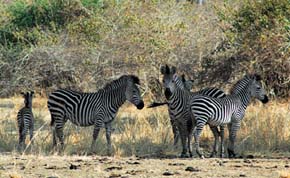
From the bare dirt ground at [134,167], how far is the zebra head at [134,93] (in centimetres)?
190

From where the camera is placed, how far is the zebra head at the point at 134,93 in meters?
15.0

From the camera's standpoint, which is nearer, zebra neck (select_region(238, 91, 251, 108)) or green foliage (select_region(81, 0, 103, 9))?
zebra neck (select_region(238, 91, 251, 108))

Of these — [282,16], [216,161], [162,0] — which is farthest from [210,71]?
[216,161]

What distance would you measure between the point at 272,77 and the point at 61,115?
7.34 m

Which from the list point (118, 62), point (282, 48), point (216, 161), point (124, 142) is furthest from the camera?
point (118, 62)

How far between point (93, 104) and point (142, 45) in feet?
29.2

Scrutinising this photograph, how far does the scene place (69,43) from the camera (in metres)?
24.9

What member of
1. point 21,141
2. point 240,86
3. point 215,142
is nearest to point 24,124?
point 21,141

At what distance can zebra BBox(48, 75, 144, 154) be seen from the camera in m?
14.8

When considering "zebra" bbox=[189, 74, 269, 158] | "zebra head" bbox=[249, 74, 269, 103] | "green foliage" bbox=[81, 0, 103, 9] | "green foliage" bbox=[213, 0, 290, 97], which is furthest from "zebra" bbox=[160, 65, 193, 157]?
"green foliage" bbox=[81, 0, 103, 9]

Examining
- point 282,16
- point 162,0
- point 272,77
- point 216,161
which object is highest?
point 162,0

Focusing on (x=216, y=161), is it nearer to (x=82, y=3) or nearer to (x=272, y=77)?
(x=272, y=77)

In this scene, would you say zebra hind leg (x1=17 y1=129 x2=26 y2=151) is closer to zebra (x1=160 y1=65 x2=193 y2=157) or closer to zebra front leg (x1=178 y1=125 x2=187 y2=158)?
zebra (x1=160 y1=65 x2=193 y2=157)

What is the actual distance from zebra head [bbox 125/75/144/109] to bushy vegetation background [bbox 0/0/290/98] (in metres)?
6.08
